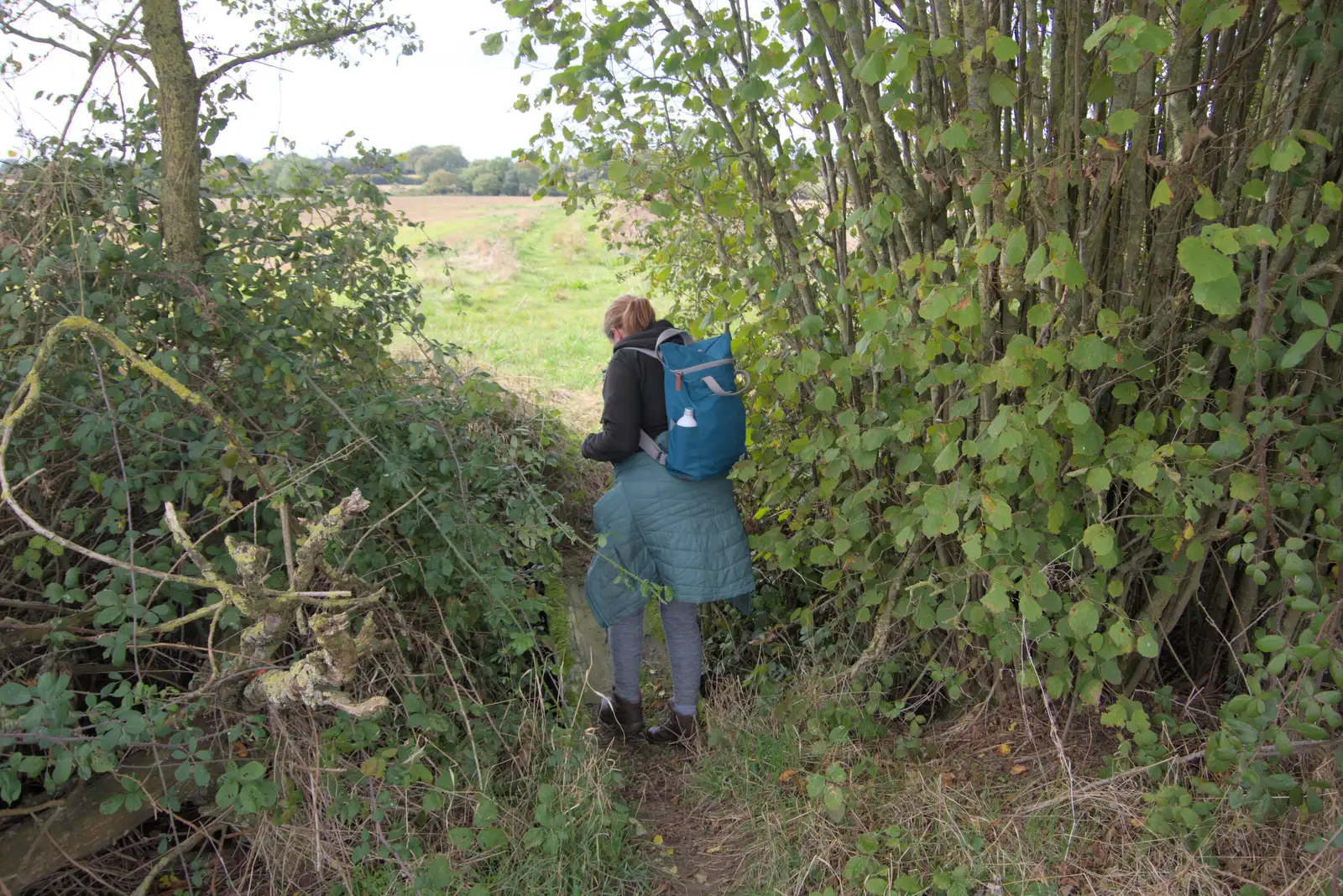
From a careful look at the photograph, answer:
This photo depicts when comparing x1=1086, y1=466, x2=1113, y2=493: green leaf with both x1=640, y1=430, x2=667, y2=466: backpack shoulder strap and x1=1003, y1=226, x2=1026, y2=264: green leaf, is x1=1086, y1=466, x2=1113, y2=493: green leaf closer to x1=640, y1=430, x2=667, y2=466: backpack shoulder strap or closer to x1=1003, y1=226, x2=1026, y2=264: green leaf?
x1=1003, y1=226, x2=1026, y2=264: green leaf

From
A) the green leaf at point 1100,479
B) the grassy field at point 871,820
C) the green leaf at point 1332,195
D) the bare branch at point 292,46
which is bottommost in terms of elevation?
the grassy field at point 871,820

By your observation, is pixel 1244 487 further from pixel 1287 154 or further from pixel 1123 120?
pixel 1123 120

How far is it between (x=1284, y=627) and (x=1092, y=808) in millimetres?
898

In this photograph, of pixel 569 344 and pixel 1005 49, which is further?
pixel 569 344

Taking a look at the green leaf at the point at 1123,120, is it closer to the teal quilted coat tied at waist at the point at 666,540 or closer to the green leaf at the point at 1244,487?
the green leaf at the point at 1244,487

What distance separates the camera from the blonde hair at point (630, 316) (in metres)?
3.55

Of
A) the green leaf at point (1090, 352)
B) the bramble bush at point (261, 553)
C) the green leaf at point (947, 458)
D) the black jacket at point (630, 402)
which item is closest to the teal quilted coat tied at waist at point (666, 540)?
the black jacket at point (630, 402)

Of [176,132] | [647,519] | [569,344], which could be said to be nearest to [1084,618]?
[647,519]

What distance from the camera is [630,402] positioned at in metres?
3.40

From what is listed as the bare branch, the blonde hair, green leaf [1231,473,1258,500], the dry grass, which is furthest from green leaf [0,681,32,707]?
green leaf [1231,473,1258,500]

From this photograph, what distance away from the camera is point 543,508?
3.14 m

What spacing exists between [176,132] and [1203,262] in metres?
3.47

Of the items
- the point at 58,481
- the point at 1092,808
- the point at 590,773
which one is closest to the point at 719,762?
the point at 590,773

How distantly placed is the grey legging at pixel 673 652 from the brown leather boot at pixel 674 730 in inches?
1.3
